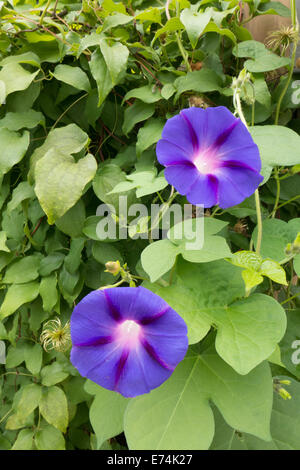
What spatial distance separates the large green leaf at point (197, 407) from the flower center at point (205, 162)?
0.30 m

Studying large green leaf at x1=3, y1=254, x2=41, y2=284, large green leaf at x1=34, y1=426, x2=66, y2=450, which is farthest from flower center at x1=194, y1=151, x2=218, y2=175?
large green leaf at x1=34, y1=426, x2=66, y2=450

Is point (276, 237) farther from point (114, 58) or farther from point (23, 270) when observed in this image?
point (23, 270)

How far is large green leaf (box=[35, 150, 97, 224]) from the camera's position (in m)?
0.64

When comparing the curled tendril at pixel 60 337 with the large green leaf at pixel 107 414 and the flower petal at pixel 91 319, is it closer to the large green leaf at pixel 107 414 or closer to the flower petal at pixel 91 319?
the large green leaf at pixel 107 414

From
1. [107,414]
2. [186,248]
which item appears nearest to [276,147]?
[186,248]

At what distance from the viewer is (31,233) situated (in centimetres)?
86

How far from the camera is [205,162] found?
582 millimetres

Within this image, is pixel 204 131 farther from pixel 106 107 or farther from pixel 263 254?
pixel 106 107

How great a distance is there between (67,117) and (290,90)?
0.53 metres

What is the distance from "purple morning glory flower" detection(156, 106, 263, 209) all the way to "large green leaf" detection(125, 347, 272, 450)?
26 cm

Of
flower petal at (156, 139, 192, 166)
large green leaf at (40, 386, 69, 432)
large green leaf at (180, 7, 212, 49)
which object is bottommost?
large green leaf at (40, 386, 69, 432)

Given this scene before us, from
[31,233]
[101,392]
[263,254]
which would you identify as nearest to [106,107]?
[31,233]

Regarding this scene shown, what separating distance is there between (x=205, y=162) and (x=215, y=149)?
0.03 meters

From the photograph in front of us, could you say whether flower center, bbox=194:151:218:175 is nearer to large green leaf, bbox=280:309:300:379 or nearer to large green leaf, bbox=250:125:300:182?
large green leaf, bbox=250:125:300:182
